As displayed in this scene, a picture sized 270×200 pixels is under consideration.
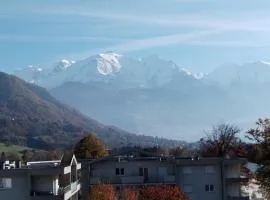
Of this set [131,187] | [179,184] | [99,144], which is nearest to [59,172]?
[131,187]

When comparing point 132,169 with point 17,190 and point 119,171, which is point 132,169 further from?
point 17,190

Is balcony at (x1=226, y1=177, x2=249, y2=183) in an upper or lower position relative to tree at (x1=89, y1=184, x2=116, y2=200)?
upper

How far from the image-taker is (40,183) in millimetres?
44562

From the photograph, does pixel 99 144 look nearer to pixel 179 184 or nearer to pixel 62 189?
pixel 179 184

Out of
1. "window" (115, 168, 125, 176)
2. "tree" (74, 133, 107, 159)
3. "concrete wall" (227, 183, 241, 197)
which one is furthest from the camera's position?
"tree" (74, 133, 107, 159)

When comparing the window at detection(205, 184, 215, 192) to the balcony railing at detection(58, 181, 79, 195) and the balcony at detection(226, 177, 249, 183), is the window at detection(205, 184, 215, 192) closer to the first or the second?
the balcony at detection(226, 177, 249, 183)

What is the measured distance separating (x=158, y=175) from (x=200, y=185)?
13.2ft

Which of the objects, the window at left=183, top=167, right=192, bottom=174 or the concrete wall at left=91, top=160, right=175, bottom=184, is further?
the concrete wall at left=91, top=160, right=175, bottom=184

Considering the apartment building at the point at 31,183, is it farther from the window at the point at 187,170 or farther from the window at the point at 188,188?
the window at the point at 188,188

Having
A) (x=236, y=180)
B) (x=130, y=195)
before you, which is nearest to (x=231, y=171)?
(x=236, y=180)

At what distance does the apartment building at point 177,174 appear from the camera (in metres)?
57.9

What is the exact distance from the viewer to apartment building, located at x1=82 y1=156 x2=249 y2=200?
190 ft

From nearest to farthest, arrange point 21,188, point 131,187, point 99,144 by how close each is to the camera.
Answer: point 21,188, point 131,187, point 99,144

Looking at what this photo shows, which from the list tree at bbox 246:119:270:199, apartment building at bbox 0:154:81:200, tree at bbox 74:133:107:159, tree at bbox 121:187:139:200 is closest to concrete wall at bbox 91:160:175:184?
tree at bbox 121:187:139:200
